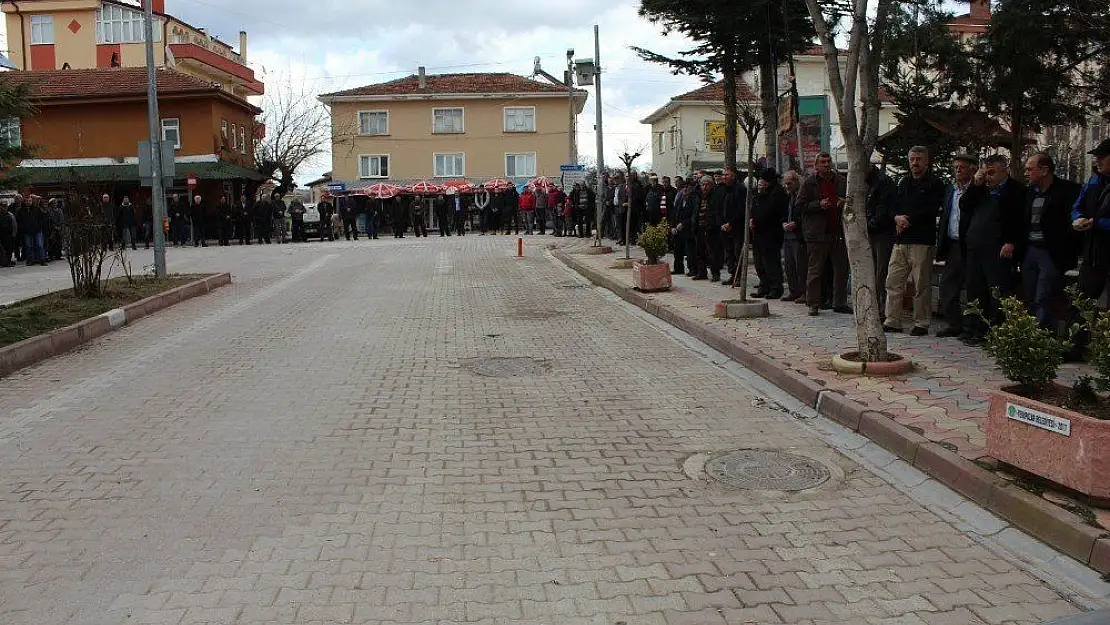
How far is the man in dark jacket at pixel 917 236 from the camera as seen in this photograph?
374 inches

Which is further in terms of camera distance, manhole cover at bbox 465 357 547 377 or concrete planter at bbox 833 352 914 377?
manhole cover at bbox 465 357 547 377

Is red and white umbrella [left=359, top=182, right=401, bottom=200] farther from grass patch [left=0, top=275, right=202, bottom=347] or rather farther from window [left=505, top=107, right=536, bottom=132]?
grass patch [left=0, top=275, right=202, bottom=347]

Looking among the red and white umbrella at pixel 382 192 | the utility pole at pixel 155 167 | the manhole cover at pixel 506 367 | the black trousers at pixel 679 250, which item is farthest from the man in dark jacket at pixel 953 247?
the red and white umbrella at pixel 382 192

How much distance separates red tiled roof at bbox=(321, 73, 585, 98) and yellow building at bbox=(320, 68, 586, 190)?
0.20 ft

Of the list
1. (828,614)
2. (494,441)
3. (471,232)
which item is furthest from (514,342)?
(471,232)

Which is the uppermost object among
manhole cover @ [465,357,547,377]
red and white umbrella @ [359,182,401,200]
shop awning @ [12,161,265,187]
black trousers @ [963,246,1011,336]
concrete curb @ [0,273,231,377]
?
shop awning @ [12,161,265,187]

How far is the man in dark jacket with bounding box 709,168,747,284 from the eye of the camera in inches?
551

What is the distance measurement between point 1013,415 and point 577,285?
12296mm

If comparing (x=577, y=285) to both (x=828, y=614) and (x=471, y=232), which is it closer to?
(x=828, y=614)

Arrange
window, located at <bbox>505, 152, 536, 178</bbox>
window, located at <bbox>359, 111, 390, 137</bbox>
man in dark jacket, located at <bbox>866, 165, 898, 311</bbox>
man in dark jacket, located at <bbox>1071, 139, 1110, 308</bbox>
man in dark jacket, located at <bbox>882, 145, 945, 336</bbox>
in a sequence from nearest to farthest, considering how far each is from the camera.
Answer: man in dark jacket, located at <bbox>1071, 139, 1110, 308</bbox> < man in dark jacket, located at <bbox>882, 145, 945, 336</bbox> < man in dark jacket, located at <bbox>866, 165, 898, 311</bbox> < window, located at <bbox>505, 152, 536, 178</bbox> < window, located at <bbox>359, 111, 390, 137</bbox>

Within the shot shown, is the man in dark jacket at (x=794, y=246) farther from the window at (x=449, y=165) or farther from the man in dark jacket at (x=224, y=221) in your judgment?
the window at (x=449, y=165)

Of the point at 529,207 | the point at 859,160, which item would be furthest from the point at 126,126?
the point at 859,160

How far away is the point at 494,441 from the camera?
6391 mm

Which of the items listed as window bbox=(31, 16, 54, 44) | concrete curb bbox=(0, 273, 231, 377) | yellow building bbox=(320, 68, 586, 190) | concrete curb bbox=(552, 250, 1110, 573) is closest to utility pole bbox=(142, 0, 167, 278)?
concrete curb bbox=(0, 273, 231, 377)
